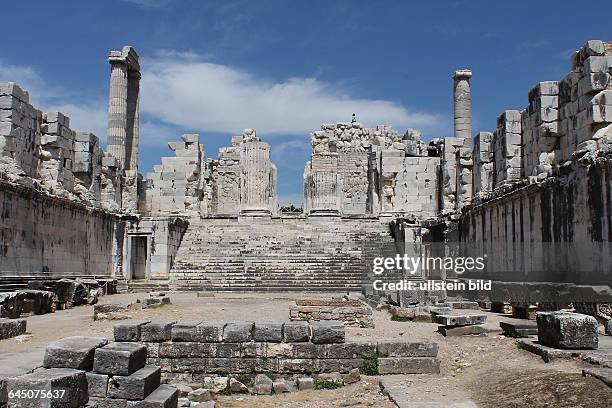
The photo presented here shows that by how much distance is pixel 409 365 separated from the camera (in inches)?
324

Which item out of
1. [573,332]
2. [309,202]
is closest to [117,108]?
[309,202]

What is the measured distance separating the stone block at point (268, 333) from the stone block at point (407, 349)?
140cm

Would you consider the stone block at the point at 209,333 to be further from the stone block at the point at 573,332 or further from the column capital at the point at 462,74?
the column capital at the point at 462,74

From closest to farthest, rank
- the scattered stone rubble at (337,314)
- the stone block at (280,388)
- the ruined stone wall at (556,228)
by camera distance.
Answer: the stone block at (280,388) < the ruined stone wall at (556,228) < the scattered stone rubble at (337,314)

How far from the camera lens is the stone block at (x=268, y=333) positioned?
8406mm

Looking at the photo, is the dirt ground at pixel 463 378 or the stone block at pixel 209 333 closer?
the dirt ground at pixel 463 378

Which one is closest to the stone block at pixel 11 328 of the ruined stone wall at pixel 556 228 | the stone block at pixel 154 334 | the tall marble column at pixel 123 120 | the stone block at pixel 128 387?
the stone block at pixel 154 334

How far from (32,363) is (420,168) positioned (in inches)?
978

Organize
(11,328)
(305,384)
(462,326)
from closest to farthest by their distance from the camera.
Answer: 1. (305,384)
2. (11,328)
3. (462,326)

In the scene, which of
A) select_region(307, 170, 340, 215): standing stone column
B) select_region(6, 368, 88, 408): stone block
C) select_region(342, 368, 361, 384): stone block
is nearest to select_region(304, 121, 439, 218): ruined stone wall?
select_region(307, 170, 340, 215): standing stone column

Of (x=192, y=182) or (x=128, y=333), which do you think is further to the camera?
(x=192, y=182)

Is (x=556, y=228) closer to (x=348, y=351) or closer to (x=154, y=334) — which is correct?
(x=348, y=351)

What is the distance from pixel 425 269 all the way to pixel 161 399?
17.0 metres

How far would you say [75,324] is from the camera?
12008mm
